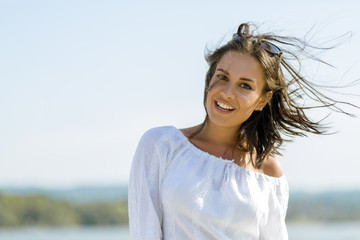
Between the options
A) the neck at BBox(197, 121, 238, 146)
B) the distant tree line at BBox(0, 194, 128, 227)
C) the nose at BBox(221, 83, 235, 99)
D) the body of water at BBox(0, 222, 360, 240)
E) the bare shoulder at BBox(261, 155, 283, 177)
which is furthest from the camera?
the distant tree line at BBox(0, 194, 128, 227)

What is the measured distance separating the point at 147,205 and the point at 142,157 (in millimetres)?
227

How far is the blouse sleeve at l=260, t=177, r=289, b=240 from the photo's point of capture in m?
3.39

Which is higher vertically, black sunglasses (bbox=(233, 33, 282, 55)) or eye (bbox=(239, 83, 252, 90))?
black sunglasses (bbox=(233, 33, 282, 55))

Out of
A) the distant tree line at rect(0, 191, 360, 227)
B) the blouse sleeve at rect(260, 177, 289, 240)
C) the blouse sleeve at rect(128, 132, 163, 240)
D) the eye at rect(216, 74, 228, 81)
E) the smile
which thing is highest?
the eye at rect(216, 74, 228, 81)

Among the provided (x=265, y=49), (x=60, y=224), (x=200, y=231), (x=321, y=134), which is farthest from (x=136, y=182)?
(x=60, y=224)

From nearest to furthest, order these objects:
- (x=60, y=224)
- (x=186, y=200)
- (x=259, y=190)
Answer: (x=186, y=200), (x=259, y=190), (x=60, y=224)

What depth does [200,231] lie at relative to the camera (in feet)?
10.2

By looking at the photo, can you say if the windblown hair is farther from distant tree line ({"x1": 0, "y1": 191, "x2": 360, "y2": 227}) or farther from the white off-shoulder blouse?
distant tree line ({"x1": 0, "y1": 191, "x2": 360, "y2": 227})

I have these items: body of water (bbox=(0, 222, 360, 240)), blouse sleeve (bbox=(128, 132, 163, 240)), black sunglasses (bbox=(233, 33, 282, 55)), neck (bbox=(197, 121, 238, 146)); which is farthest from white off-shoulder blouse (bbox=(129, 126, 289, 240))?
body of water (bbox=(0, 222, 360, 240))

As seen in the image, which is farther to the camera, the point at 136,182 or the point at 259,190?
the point at 259,190

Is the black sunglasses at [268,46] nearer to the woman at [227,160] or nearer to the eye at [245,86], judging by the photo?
the woman at [227,160]

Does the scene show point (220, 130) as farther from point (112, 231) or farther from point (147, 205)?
point (112, 231)

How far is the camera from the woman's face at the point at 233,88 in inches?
128

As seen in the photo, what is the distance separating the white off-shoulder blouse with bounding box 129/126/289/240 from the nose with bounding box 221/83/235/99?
0.95 feet
